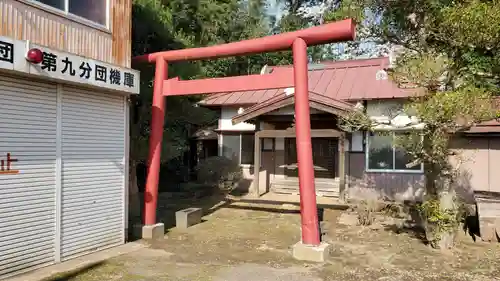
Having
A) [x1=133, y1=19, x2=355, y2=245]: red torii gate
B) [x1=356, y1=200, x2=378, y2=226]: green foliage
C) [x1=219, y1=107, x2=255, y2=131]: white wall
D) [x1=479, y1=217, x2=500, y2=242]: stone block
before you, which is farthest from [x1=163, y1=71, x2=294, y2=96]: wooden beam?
[x1=219, y1=107, x2=255, y2=131]: white wall

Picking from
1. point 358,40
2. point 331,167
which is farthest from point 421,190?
point 358,40

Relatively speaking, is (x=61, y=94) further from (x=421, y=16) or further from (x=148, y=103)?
(x=421, y=16)

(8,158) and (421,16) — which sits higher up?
(421,16)

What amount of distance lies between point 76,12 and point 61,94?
1.47 meters

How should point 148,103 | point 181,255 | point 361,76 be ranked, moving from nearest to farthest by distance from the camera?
point 181,255
point 148,103
point 361,76

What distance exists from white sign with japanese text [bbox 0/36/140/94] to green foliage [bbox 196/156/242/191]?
901cm

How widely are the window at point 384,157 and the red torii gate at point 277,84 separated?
24.3 ft

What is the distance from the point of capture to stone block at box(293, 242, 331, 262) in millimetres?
7277

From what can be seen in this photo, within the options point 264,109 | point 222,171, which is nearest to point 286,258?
point 264,109

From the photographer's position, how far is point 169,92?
9117 millimetres

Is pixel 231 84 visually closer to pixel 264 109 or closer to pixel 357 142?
pixel 264 109

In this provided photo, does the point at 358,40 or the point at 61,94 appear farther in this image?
the point at 358,40

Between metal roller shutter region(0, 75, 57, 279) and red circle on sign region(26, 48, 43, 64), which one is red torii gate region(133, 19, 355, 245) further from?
red circle on sign region(26, 48, 43, 64)

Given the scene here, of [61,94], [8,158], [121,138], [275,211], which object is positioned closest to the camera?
[8,158]
